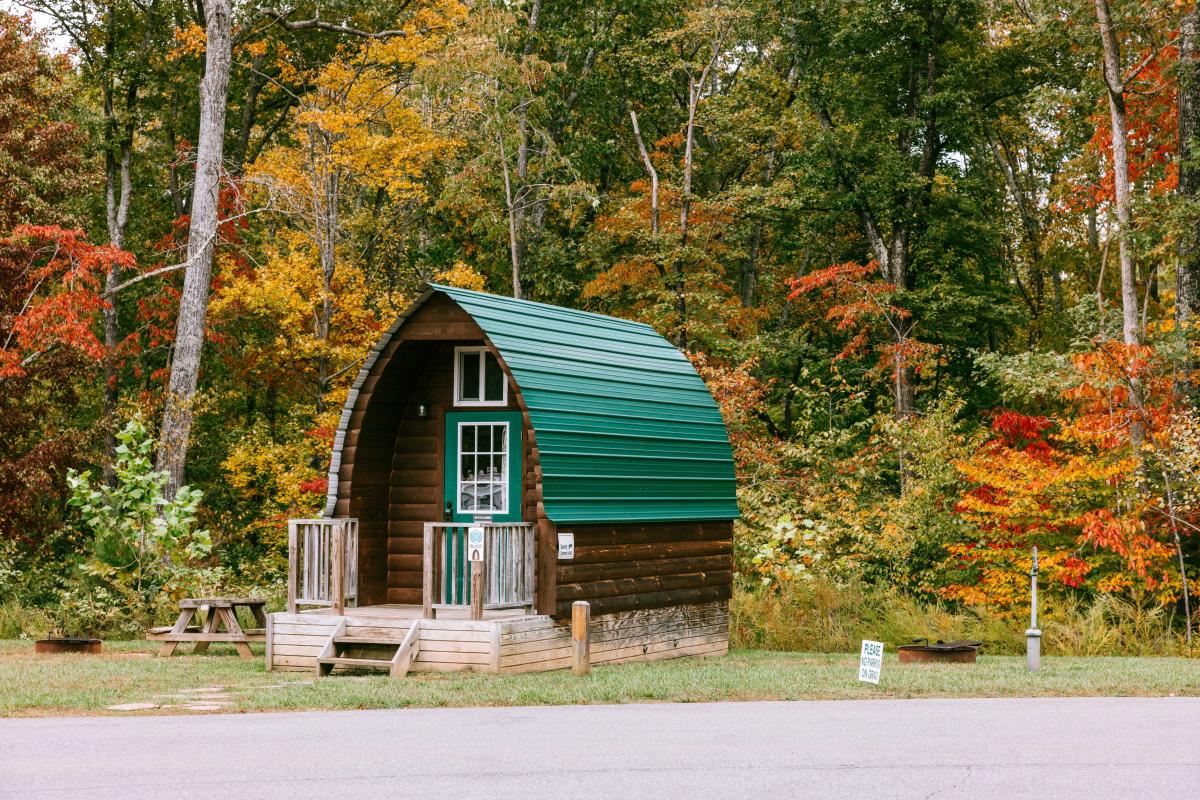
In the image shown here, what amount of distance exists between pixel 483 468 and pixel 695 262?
44.8 ft

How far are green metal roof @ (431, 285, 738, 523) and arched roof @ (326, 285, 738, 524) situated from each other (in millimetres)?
15

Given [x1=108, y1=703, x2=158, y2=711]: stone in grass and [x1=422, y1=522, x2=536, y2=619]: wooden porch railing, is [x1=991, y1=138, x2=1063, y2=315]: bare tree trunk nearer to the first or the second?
[x1=422, y1=522, x2=536, y2=619]: wooden porch railing

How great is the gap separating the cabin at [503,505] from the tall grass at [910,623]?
8.17 feet

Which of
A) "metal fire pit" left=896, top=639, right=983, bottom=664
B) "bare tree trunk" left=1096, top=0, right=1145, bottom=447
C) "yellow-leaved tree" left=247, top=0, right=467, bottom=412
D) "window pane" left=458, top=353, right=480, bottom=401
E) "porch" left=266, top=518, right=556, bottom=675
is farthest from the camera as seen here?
"yellow-leaved tree" left=247, top=0, right=467, bottom=412

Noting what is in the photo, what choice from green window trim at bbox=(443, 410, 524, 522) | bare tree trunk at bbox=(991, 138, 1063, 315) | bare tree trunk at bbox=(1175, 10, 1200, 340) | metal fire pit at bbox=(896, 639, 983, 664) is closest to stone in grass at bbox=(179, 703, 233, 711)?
green window trim at bbox=(443, 410, 524, 522)

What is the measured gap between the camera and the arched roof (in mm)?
15078

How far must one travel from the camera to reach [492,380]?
53.7 feet

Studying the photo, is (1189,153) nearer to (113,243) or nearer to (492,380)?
(492,380)

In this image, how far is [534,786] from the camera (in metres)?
7.93

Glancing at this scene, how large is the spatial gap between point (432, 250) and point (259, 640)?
16.2 m

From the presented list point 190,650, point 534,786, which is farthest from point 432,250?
point 534,786

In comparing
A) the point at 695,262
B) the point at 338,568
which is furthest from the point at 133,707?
the point at 695,262

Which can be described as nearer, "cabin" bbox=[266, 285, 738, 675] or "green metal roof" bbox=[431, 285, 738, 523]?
"cabin" bbox=[266, 285, 738, 675]

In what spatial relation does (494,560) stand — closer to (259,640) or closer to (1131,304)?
(259,640)
